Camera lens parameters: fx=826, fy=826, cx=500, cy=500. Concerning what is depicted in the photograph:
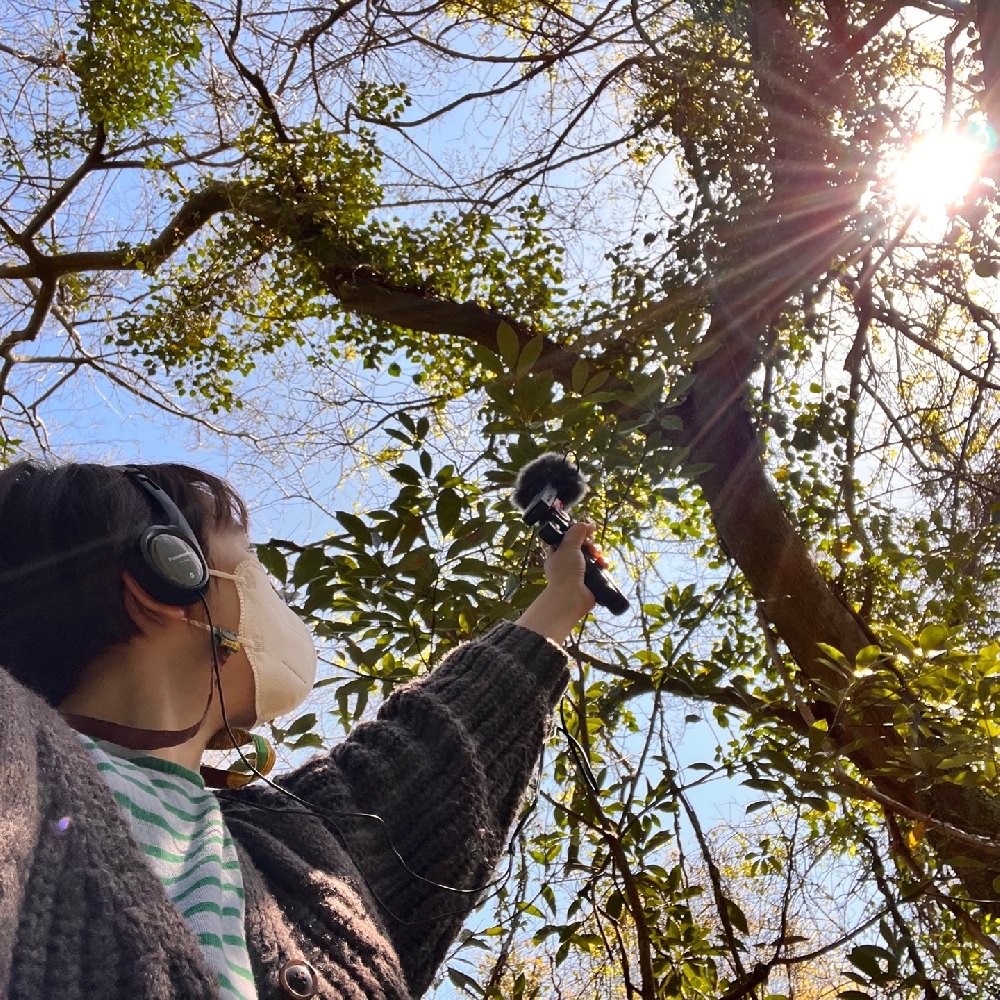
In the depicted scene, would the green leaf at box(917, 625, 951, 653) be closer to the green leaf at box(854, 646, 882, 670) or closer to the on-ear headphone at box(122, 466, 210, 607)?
the green leaf at box(854, 646, 882, 670)

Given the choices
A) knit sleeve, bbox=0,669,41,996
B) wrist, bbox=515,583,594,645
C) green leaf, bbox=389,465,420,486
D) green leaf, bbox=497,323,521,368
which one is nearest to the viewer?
knit sleeve, bbox=0,669,41,996

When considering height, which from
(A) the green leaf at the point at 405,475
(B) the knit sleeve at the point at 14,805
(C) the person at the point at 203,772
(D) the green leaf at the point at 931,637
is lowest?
(B) the knit sleeve at the point at 14,805

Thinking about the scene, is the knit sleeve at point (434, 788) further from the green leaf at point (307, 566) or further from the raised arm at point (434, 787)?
the green leaf at point (307, 566)

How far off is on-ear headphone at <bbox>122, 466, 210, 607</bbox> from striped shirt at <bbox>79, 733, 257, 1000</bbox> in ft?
0.47

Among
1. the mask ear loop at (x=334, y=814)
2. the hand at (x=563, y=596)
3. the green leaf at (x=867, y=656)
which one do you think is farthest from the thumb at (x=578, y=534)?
the green leaf at (x=867, y=656)

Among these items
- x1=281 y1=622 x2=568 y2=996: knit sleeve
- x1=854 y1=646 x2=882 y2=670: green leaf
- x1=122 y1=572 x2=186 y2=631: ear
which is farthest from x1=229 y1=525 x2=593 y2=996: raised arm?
x1=854 y1=646 x2=882 y2=670: green leaf

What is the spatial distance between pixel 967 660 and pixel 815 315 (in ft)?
6.93

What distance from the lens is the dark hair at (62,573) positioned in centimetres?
79

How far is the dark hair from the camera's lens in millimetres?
789

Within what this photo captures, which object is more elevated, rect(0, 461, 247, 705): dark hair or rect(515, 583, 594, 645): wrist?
rect(515, 583, 594, 645): wrist

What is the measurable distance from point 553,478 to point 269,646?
1.69ft

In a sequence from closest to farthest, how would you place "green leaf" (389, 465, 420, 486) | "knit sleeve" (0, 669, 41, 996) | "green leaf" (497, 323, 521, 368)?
"knit sleeve" (0, 669, 41, 996) → "green leaf" (497, 323, 521, 368) → "green leaf" (389, 465, 420, 486)

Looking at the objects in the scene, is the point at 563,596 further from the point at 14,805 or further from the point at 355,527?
the point at 14,805

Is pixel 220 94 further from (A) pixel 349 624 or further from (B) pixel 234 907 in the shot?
(B) pixel 234 907
